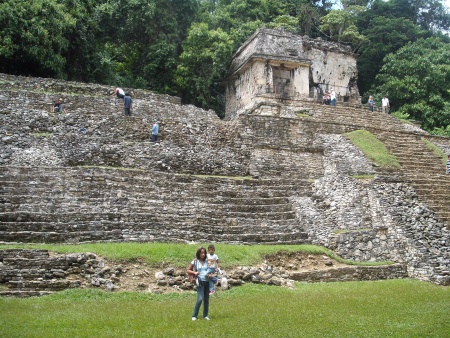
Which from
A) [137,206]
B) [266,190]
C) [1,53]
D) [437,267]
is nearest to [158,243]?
[137,206]

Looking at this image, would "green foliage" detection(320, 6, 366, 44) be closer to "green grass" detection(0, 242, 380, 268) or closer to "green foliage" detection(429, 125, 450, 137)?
"green foliage" detection(429, 125, 450, 137)

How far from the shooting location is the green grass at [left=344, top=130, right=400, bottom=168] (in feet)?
51.9

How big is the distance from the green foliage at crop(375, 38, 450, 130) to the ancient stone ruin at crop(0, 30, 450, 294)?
7962 mm

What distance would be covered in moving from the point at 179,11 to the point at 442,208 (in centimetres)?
1987

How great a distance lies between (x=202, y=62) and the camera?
26812mm

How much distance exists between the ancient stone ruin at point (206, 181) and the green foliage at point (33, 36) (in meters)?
1.91

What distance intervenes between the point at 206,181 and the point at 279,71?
1331cm

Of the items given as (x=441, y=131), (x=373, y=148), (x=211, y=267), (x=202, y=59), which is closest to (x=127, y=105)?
(x=373, y=148)

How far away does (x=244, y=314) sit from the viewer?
7.44 metres

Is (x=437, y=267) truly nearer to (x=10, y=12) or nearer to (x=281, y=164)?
(x=281, y=164)

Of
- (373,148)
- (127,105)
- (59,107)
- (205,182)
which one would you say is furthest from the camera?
(127,105)

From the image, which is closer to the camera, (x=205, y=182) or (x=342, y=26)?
(x=205, y=182)

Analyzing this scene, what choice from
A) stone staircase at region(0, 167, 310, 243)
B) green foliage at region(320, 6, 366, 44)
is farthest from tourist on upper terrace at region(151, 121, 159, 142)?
green foliage at region(320, 6, 366, 44)

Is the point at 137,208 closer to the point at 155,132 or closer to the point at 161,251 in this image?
the point at 161,251
